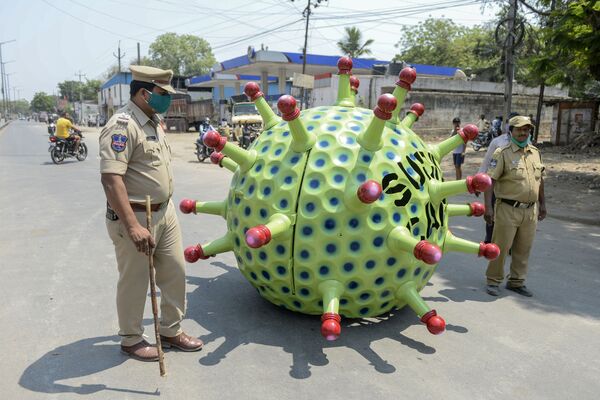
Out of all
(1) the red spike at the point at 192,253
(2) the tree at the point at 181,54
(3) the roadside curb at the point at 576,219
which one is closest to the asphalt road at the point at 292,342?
(1) the red spike at the point at 192,253

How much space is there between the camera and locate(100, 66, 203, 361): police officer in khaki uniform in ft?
9.93

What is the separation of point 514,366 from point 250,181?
2280mm

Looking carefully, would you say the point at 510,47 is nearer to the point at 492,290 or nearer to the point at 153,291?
the point at 492,290

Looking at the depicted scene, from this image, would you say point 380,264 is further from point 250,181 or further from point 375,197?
point 250,181

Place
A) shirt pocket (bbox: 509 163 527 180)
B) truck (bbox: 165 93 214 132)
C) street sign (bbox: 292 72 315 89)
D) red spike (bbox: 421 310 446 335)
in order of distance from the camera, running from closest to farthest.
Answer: red spike (bbox: 421 310 446 335) < shirt pocket (bbox: 509 163 527 180) < street sign (bbox: 292 72 315 89) < truck (bbox: 165 93 214 132)

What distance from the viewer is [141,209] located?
3.23m

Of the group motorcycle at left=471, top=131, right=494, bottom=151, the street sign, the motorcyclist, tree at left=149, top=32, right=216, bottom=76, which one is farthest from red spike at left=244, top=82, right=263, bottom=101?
tree at left=149, top=32, right=216, bottom=76

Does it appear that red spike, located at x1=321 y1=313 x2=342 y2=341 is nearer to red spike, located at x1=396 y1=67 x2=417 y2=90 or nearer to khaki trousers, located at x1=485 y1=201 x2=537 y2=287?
red spike, located at x1=396 y1=67 x2=417 y2=90

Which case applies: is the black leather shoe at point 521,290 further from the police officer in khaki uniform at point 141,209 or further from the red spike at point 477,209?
the police officer in khaki uniform at point 141,209

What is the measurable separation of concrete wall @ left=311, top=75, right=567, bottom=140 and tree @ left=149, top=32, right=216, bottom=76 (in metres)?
51.1

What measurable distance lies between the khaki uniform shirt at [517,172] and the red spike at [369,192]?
2.12 meters

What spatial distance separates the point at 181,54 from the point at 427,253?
251 feet

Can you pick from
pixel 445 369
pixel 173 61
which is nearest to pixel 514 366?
pixel 445 369

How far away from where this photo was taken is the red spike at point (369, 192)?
10.0 feet
